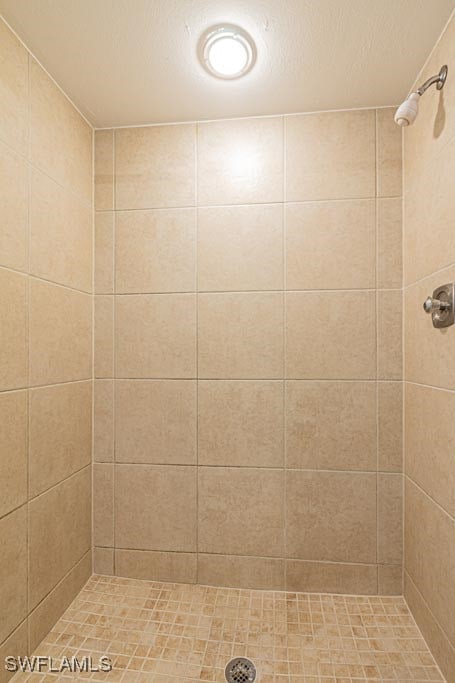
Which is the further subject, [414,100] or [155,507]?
[155,507]

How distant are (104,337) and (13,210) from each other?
61cm

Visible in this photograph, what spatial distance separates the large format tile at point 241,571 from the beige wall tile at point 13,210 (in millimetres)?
1245

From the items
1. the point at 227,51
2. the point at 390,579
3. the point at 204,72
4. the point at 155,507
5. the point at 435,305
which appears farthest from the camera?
the point at 155,507

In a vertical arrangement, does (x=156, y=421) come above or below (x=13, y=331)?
below

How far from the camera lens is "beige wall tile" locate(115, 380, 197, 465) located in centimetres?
158

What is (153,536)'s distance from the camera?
1.59 m

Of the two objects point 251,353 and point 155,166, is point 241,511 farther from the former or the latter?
point 155,166

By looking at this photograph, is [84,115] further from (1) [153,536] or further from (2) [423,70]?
(1) [153,536]

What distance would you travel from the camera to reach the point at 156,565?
159 centimetres

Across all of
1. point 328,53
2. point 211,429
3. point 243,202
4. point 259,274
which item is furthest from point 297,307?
point 328,53

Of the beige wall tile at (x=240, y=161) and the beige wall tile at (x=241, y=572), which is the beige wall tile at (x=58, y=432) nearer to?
the beige wall tile at (x=241, y=572)

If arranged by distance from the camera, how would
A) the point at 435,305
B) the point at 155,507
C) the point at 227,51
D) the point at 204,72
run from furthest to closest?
the point at 155,507 < the point at 204,72 < the point at 227,51 < the point at 435,305

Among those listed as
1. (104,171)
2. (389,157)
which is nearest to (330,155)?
(389,157)
